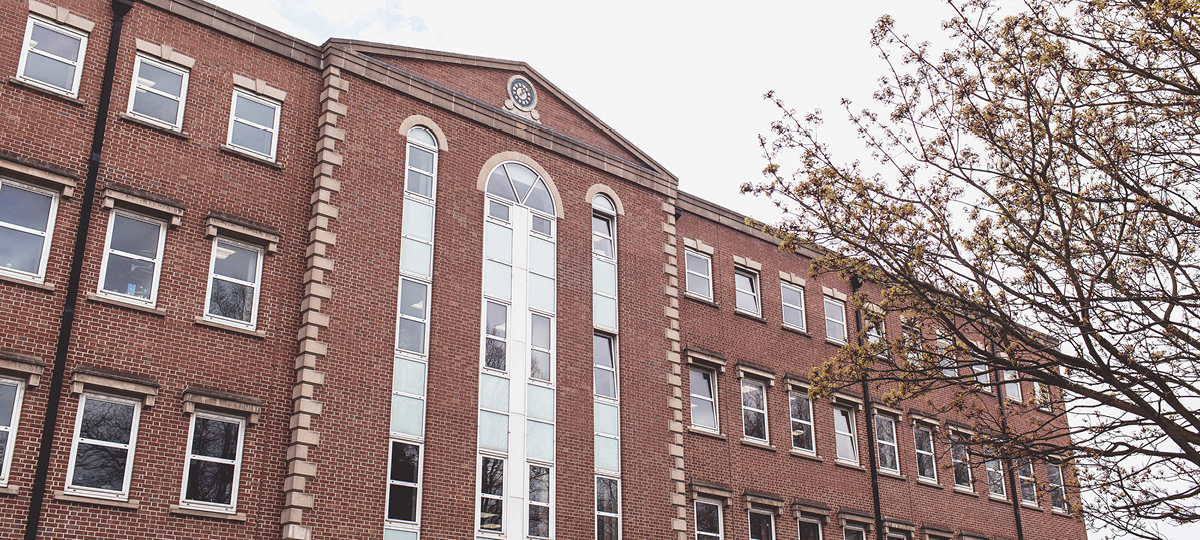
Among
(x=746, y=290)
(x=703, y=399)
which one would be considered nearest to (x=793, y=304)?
(x=746, y=290)

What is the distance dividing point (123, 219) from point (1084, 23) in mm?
14894

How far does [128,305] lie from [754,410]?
15.2 metres

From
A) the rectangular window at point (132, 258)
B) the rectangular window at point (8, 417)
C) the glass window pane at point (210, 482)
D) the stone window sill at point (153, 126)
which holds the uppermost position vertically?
the stone window sill at point (153, 126)

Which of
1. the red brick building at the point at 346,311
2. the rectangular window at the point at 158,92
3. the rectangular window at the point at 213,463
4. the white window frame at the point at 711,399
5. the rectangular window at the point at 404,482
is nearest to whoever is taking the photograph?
the red brick building at the point at 346,311

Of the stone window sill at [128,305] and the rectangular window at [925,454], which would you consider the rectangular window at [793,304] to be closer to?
the rectangular window at [925,454]

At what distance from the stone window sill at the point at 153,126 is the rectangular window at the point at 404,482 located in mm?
6555

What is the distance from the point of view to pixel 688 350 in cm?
2523

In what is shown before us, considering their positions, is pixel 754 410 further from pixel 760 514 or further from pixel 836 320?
pixel 836 320

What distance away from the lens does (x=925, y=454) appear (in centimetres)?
3052

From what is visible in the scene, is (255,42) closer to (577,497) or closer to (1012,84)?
(577,497)

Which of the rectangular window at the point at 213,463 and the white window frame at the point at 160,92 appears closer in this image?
the rectangular window at the point at 213,463

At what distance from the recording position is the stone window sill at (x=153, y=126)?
58.3 ft

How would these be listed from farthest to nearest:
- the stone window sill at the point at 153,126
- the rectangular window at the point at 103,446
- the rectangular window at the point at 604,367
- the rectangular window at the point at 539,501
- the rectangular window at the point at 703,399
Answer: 1. the rectangular window at the point at 703,399
2. the rectangular window at the point at 604,367
3. the rectangular window at the point at 539,501
4. the stone window sill at the point at 153,126
5. the rectangular window at the point at 103,446

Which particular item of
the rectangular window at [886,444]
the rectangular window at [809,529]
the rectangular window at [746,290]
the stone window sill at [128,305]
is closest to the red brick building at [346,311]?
the stone window sill at [128,305]
